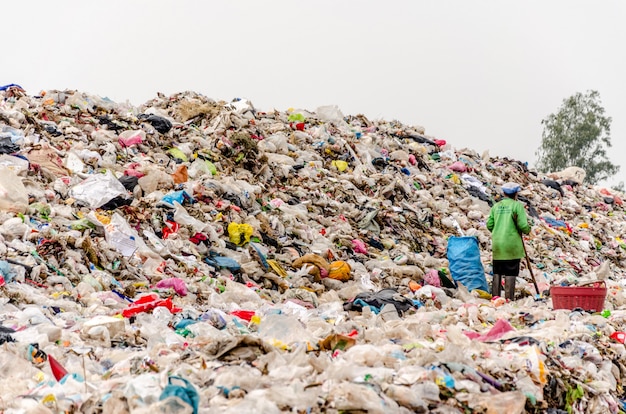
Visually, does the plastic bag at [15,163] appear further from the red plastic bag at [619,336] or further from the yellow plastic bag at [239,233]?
the red plastic bag at [619,336]

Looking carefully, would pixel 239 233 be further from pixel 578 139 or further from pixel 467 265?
pixel 578 139

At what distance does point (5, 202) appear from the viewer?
6.51 meters

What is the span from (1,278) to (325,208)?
16.0 ft

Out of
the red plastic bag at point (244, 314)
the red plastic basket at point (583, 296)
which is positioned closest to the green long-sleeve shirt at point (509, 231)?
the red plastic basket at point (583, 296)

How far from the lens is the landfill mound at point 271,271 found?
10.4 ft

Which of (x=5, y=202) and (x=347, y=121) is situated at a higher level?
(x=347, y=121)

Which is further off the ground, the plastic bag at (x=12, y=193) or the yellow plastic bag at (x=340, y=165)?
the yellow plastic bag at (x=340, y=165)

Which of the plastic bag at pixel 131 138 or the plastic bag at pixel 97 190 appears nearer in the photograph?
the plastic bag at pixel 97 190

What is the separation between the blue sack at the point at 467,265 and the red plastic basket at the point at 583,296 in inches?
79.2

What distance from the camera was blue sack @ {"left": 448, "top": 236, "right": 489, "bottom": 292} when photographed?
8000 millimetres

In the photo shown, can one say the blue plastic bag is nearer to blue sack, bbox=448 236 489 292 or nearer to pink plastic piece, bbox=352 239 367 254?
pink plastic piece, bbox=352 239 367 254

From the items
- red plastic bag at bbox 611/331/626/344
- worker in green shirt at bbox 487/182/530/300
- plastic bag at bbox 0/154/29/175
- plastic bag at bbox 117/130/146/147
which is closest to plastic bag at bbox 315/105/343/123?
plastic bag at bbox 117/130/146/147

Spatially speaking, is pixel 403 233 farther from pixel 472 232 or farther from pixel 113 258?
pixel 113 258

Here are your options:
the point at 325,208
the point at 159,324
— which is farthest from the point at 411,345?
the point at 325,208
